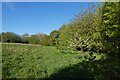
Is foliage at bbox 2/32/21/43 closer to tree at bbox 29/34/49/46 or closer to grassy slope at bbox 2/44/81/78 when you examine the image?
tree at bbox 29/34/49/46

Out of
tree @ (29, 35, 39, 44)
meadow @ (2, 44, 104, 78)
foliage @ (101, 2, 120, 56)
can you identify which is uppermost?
tree @ (29, 35, 39, 44)

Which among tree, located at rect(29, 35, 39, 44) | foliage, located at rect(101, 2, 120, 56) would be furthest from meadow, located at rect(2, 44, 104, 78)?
tree, located at rect(29, 35, 39, 44)

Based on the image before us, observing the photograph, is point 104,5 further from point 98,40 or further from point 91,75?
point 91,75

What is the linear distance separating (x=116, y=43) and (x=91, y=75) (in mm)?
8757

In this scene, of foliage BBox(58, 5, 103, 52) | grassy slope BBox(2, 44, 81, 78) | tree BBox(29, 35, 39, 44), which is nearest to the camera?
grassy slope BBox(2, 44, 81, 78)

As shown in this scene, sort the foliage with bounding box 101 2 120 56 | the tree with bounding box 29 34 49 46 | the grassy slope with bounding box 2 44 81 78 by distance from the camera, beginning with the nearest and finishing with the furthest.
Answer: the grassy slope with bounding box 2 44 81 78 → the foliage with bounding box 101 2 120 56 → the tree with bounding box 29 34 49 46

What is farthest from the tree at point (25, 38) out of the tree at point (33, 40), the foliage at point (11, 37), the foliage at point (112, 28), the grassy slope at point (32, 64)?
the grassy slope at point (32, 64)

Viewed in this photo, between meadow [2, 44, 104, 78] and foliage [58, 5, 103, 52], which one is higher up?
foliage [58, 5, 103, 52]

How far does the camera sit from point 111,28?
19688mm

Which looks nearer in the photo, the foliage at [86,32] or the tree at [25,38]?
the foliage at [86,32]

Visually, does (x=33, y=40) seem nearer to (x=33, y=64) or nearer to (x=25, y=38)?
(x=25, y=38)

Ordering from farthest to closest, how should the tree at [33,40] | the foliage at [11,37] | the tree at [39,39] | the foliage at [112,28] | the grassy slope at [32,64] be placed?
1. the tree at [33,40]
2. the tree at [39,39]
3. the foliage at [11,37]
4. the foliage at [112,28]
5. the grassy slope at [32,64]

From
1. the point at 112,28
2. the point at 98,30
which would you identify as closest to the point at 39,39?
the point at 98,30

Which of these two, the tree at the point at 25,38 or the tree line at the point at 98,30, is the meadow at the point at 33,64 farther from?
the tree at the point at 25,38
